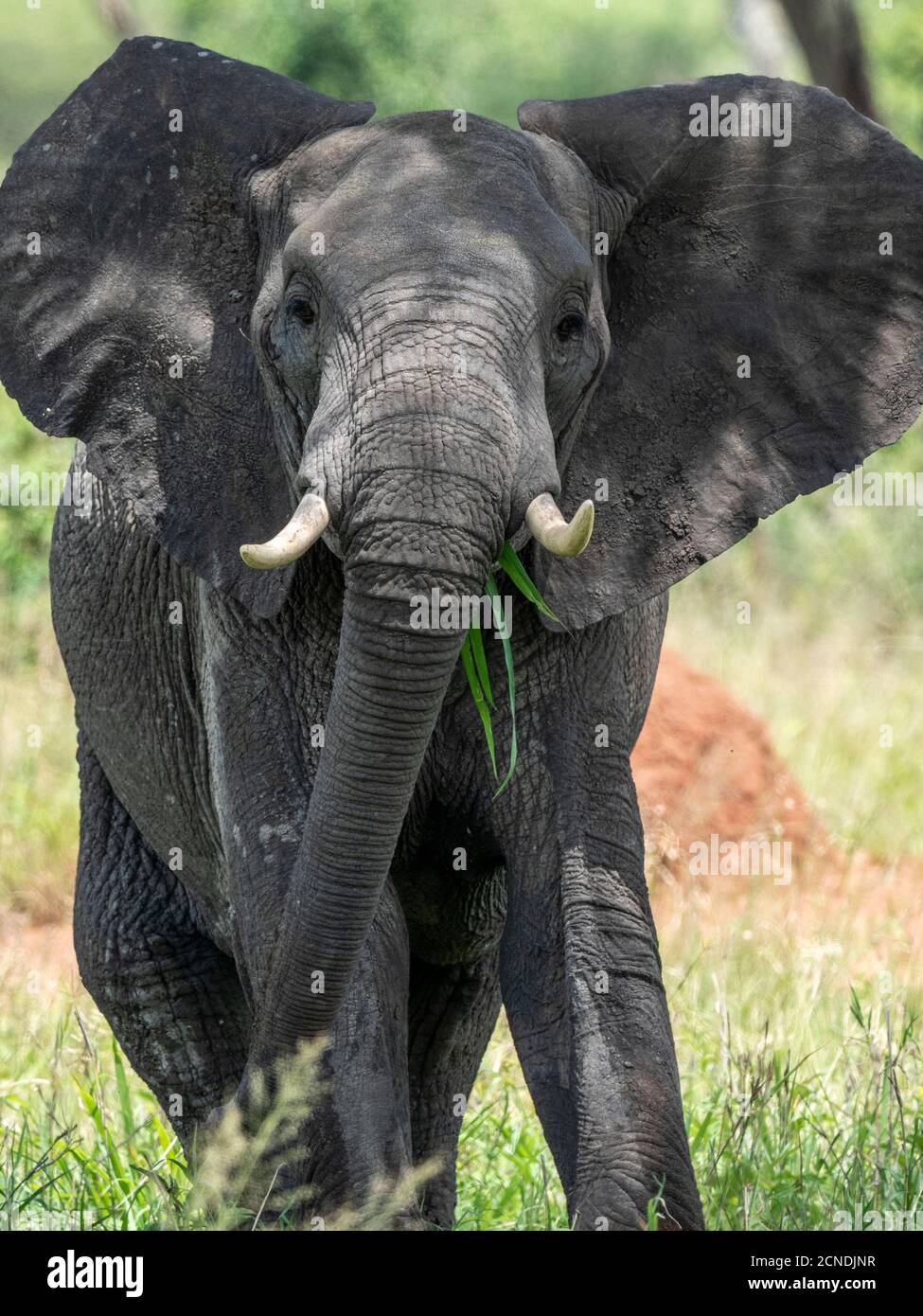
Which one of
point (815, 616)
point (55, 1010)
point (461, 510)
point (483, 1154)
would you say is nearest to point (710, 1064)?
point (483, 1154)

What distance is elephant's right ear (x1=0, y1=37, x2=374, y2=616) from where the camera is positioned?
463cm

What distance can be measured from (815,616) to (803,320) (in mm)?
7674

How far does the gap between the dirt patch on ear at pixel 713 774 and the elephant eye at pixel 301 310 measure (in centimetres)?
463

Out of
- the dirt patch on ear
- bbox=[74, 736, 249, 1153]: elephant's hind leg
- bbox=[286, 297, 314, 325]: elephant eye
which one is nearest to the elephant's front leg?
bbox=[286, 297, 314, 325]: elephant eye

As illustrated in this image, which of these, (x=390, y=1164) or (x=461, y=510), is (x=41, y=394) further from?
(x=390, y=1164)

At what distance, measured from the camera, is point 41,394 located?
4.79 m

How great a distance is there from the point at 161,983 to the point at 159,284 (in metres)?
1.81

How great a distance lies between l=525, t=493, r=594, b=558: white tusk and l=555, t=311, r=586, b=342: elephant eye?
47cm

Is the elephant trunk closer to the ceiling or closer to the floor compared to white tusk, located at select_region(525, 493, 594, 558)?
closer to the floor

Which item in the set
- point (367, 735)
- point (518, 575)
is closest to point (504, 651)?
point (518, 575)

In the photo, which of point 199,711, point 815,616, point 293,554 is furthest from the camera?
point 815,616

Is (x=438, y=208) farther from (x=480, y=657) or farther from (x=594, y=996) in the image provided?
(x=594, y=996)

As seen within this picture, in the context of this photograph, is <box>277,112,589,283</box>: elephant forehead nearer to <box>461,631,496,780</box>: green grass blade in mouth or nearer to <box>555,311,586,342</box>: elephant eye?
<box>555,311,586,342</box>: elephant eye

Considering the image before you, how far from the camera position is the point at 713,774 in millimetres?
9125
